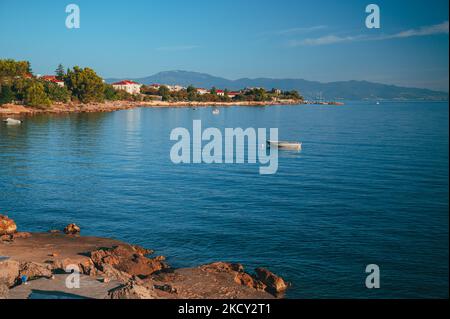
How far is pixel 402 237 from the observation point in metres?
25.4

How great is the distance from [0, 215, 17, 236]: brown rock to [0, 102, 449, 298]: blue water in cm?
169

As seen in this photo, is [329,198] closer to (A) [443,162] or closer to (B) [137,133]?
(A) [443,162]

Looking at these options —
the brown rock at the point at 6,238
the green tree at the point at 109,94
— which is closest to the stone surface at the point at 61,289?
the brown rock at the point at 6,238

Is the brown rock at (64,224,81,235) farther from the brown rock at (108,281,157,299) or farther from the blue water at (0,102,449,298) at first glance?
the brown rock at (108,281,157,299)

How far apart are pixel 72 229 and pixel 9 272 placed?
346 inches

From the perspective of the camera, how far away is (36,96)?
122062 mm

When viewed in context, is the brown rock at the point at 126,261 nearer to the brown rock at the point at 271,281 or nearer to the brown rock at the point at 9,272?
the brown rock at the point at 9,272

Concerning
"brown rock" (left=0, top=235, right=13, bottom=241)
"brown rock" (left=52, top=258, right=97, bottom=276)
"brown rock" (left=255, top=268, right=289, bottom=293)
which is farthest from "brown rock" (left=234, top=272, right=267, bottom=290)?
"brown rock" (left=0, top=235, right=13, bottom=241)

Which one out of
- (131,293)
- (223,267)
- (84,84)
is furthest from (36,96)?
(131,293)

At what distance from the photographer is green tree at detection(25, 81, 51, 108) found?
12134cm

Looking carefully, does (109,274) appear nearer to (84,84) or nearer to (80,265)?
(80,265)

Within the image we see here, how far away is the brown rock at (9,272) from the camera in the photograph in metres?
16.6

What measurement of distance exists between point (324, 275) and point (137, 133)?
6691 centimetres

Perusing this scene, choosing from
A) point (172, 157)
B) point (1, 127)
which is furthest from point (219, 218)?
point (1, 127)
